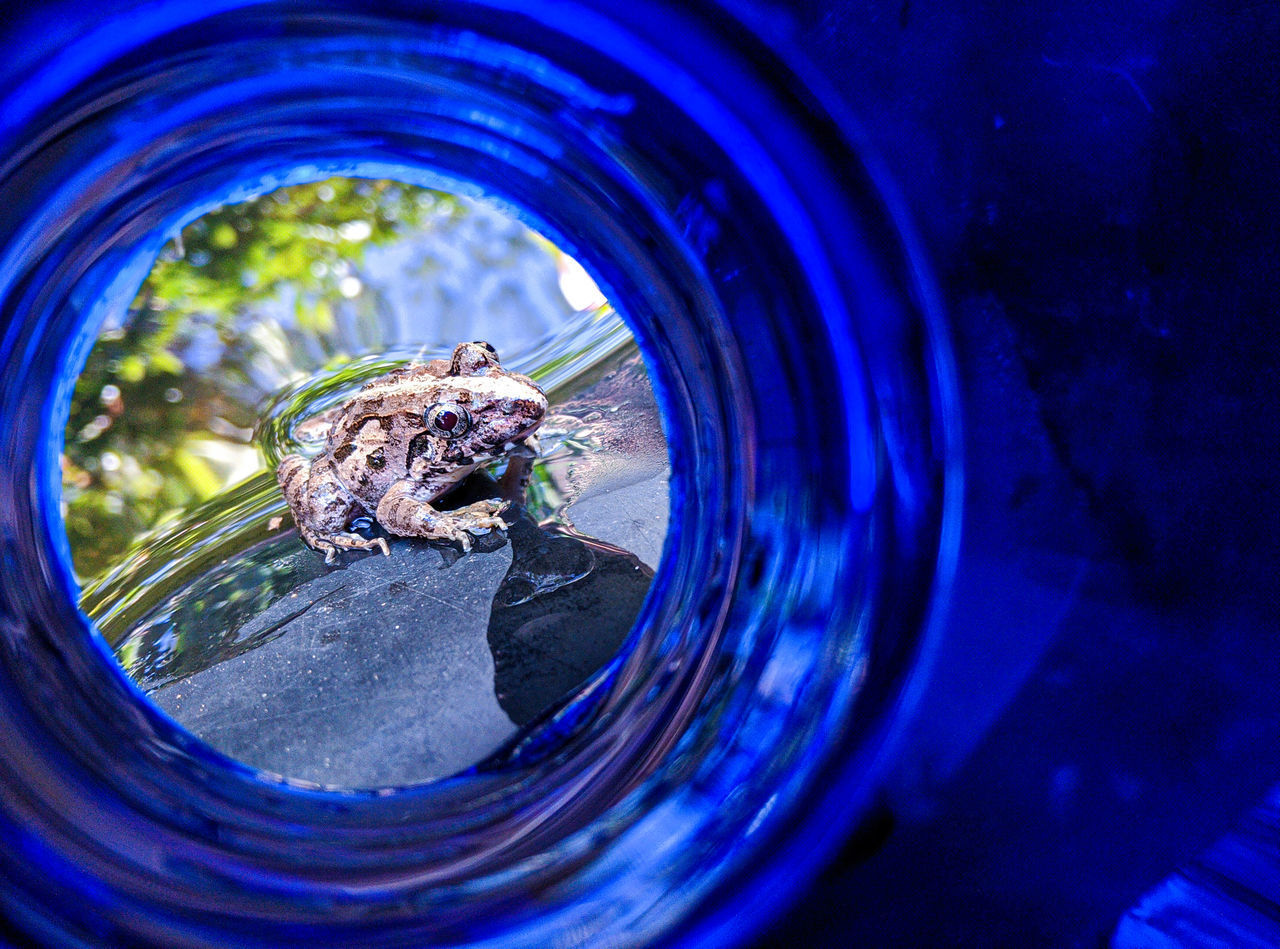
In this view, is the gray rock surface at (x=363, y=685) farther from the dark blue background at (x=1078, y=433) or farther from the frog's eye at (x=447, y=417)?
the dark blue background at (x=1078, y=433)

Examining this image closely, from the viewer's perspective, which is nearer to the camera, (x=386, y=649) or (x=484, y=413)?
(x=386, y=649)

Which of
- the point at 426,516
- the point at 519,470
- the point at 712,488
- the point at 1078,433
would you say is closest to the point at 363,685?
the point at 426,516

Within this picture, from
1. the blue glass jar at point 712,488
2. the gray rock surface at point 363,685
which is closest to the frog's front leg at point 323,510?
the gray rock surface at point 363,685

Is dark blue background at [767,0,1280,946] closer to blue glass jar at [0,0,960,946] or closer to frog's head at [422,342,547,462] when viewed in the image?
blue glass jar at [0,0,960,946]

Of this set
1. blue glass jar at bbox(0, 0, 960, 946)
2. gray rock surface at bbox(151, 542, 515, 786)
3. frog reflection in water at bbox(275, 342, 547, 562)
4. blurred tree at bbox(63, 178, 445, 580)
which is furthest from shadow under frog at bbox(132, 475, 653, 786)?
blurred tree at bbox(63, 178, 445, 580)

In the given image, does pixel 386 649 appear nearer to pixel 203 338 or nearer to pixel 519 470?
pixel 519 470

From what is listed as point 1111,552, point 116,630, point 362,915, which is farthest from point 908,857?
point 116,630
